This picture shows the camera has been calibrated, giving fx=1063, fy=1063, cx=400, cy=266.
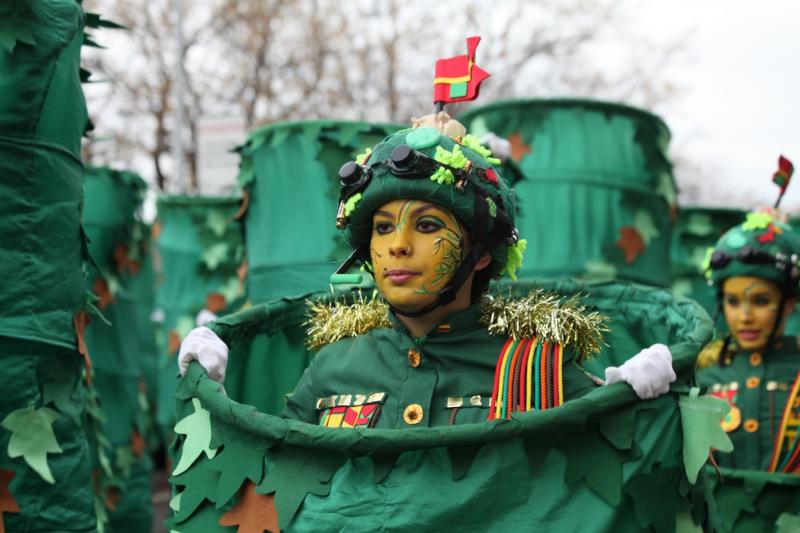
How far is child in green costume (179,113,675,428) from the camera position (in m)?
3.19

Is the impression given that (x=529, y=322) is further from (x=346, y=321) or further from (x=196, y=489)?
(x=196, y=489)

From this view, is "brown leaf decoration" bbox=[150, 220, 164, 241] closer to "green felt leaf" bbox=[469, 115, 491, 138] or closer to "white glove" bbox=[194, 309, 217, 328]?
"green felt leaf" bbox=[469, 115, 491, 138]

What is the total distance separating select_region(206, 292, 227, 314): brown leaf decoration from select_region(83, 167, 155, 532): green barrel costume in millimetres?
2064

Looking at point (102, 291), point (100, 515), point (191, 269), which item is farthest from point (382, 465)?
point (191, 269)

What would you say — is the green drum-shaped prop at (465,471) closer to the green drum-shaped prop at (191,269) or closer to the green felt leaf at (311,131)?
the green felt leaf at (311,131)

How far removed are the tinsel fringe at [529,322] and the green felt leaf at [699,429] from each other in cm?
56

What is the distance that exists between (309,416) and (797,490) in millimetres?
2163

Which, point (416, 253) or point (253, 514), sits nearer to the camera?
point (253, 514)

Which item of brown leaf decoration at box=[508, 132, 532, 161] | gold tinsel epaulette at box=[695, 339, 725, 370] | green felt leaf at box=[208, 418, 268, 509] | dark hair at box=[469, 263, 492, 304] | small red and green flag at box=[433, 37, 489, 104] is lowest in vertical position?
gold tinsel epaulette at box=[695, 339, 725, 370]

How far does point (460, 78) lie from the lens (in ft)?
11.4

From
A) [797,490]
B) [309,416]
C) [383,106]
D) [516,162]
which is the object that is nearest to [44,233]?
[309,416]

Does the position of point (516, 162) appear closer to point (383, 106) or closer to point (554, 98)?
point (554, 98)

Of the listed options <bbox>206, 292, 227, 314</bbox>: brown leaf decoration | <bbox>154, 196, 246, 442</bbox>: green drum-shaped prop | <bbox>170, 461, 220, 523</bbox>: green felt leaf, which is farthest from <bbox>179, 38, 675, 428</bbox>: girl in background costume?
<bbox>206, 292, 227, 314</bbox>: brown leaf decoration

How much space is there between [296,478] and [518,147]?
4.47 metres
